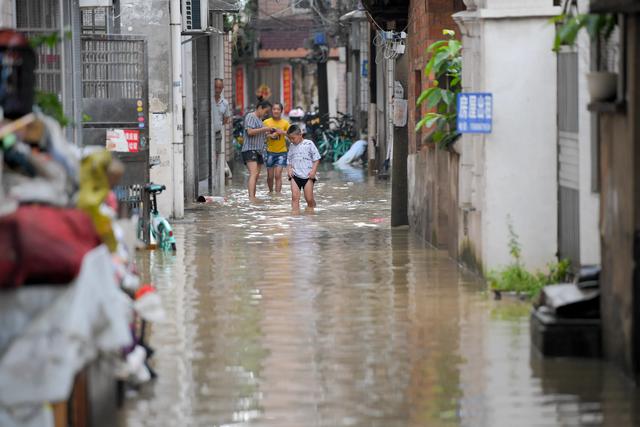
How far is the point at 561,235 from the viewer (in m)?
14.1

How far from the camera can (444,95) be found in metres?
16.2

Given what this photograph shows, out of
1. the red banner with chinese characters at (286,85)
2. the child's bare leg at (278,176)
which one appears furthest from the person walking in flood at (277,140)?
the red banner with chinese characters at (286,85)

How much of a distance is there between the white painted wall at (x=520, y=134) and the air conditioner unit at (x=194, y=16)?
10.3 m

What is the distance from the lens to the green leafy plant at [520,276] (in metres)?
13.2

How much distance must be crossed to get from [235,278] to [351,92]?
3653 cm

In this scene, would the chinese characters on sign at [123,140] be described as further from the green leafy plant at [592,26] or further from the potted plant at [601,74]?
the potted plant at [601,74]

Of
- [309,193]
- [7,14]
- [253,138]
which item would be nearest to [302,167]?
[309,193]

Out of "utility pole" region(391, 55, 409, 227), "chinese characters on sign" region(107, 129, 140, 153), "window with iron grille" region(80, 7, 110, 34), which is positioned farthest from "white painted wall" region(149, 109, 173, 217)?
"chinese characters on sign" region(107, 129, 140, 153)

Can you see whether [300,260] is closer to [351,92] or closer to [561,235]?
[561,235]

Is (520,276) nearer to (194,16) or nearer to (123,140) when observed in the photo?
(123,140)

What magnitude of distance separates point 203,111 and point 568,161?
1561cm

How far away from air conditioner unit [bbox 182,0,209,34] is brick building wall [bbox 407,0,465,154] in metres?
4.48

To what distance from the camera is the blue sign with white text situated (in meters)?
14.3

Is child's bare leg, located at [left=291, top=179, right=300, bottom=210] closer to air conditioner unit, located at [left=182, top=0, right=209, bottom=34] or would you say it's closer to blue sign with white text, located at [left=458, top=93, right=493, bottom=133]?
air conditioner unit, located at [left=182, top=0, right=209, bottom=34]
